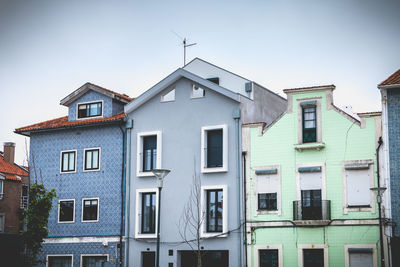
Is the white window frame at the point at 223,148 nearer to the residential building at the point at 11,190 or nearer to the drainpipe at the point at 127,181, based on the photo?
the drainpipe at the point at 127,181

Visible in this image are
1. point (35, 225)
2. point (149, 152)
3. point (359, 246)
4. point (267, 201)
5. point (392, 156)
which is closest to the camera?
point (392, 156)

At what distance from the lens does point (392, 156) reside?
28.4 m

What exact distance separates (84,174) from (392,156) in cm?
1755

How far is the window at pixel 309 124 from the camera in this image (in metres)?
30.9

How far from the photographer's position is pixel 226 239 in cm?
3188

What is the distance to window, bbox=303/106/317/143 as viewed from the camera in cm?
3091

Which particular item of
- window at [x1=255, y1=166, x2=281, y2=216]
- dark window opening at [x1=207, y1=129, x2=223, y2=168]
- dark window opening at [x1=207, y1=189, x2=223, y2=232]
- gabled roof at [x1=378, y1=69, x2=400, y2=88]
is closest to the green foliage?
dark window opening at [x1=207, y1=189, x2=223, y2=232]

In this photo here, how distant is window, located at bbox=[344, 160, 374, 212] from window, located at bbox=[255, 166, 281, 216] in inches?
135

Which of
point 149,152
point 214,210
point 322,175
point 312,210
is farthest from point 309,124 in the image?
point 149,152

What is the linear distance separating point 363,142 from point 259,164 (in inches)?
208

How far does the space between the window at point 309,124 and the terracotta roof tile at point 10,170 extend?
31.0m

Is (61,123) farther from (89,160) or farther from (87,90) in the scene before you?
(89,160)

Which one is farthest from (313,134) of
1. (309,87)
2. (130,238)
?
(130,238)

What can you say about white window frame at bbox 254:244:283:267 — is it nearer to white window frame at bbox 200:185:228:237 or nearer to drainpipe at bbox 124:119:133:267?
white window frame at bbox 200:185:228:237
